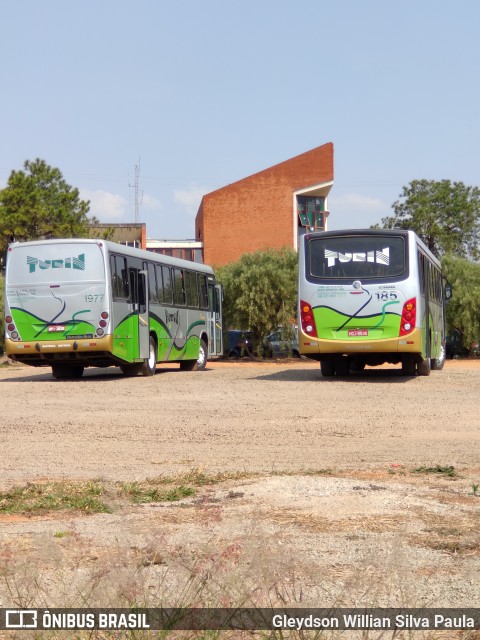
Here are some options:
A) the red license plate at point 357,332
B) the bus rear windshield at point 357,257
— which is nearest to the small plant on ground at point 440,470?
the red license plate at point 357,332

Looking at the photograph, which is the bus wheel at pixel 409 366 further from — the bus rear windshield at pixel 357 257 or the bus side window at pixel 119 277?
the bus side window at pixel 119 277

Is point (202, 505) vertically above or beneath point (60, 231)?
beneath

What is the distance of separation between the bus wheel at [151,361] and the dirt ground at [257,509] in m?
8.41

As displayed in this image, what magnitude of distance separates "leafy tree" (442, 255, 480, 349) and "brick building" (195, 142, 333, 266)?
34.6m

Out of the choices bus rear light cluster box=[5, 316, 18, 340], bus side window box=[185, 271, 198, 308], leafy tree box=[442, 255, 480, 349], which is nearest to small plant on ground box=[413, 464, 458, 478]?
bus rear light cluster box=[5, 316, 18, 340]

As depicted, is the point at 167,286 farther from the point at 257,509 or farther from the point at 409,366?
the point at 257,509

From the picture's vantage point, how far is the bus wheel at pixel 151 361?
25.8 meters

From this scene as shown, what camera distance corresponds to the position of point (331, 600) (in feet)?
16.4

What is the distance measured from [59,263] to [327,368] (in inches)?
259

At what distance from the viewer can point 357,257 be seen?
72.7 ft

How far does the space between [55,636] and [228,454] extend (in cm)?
681

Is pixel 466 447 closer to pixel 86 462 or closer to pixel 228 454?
pixel 228 454

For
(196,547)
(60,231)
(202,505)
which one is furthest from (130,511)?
(60,231)

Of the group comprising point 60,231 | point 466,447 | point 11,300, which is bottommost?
point 466,447
